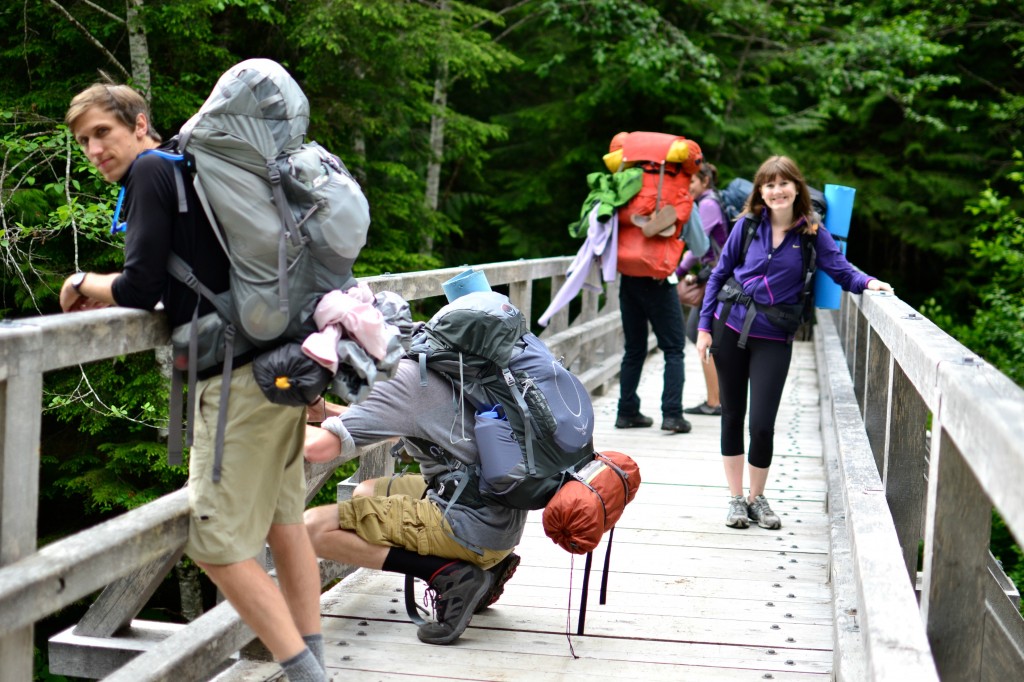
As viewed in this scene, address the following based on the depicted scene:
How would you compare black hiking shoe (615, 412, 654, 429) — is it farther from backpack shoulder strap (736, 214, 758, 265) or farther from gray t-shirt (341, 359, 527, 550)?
gray t-shirt (341, 359, 527, 550)

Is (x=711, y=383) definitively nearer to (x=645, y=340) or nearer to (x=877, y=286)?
(x=645, y=340)

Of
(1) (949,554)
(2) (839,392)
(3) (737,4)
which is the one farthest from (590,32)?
(1) (949,554)

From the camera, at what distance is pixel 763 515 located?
527 centimetres

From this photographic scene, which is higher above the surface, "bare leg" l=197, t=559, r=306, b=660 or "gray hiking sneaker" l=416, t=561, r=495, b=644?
"bare leg" l=197, t=559, r=306, b=660

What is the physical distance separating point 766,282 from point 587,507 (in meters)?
1.84

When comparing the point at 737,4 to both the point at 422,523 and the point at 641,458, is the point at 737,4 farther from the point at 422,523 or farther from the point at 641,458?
the point at 422,523

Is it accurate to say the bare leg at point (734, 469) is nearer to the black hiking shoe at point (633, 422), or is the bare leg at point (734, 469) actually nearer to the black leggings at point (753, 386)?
the black leggings at point (753, 386)

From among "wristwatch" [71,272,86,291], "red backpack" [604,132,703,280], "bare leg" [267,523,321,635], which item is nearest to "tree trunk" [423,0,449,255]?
"red backpack" [604,132,703,280]

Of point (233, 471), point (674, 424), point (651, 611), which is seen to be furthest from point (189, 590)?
point (233, 471)

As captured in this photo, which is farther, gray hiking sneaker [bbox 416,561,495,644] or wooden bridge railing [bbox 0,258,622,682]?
gray hiking sneaker [bbox 416,561,495,644]

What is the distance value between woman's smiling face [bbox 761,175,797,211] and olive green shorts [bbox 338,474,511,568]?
2.05 m

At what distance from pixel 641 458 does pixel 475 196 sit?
10285 millimetres

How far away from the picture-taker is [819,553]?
4.85 metres

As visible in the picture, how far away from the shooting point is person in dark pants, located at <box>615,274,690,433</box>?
6.96 m
